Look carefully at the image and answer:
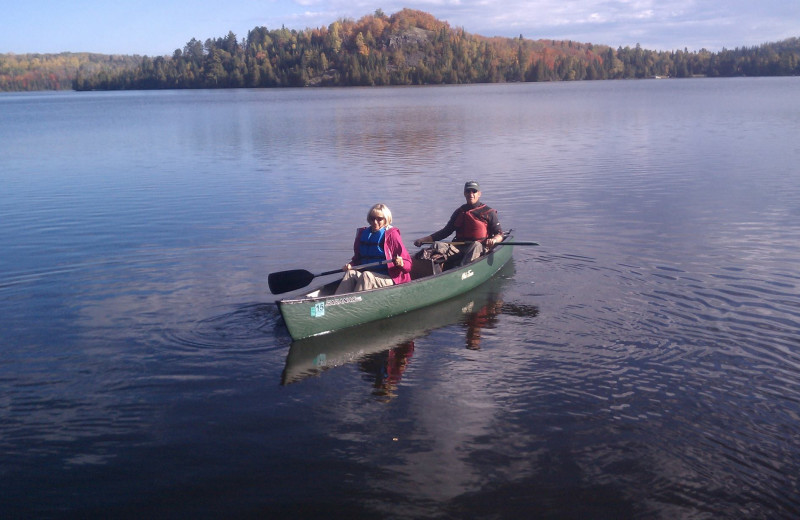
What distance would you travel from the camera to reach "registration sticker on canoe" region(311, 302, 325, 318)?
8953 mm

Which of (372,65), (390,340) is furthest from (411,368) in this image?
(372,65)

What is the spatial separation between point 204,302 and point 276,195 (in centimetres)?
952

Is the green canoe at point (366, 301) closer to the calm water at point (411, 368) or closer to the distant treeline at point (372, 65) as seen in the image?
the calm water at point (411, 368)

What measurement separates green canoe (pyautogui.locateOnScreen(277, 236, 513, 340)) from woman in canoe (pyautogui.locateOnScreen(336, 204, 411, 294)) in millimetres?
272

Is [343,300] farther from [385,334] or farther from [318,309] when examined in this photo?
[385,334]

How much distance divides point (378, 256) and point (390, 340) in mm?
1372

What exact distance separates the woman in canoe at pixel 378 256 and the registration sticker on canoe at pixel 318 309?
0.79 m

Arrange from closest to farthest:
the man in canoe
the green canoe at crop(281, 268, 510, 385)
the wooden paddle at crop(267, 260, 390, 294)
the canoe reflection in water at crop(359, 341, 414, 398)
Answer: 1. the canoe reflection in water at crop(359, 341, 414, 398)
2. the green canoe at crop(281, 268, 510, 385)
3. the wooden paddle at crop(267, 260, 390, 294)
4. the man in canoe

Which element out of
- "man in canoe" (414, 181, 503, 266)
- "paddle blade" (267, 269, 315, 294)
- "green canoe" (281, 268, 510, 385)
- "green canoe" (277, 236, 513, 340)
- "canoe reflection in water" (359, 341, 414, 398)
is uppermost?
"man in canoe" (414, 181, 503, 266)

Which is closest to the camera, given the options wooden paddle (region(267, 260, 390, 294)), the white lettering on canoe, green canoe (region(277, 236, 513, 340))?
green canoe (region(277, 236, 513, 340))

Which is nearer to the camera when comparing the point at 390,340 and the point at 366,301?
the point at 390,340

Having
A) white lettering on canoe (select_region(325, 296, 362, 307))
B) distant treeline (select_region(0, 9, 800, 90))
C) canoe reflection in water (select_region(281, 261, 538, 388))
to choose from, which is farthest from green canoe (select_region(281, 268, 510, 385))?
distant treeline (select_region(0, 9, 800, 90))

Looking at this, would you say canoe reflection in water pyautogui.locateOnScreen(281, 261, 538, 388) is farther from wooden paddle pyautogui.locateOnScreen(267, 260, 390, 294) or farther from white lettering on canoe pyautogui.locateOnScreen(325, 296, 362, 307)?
wooden paddle pyautogui.locateOnScreen(267, 260, 390, 294)

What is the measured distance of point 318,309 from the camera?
29.5ft
